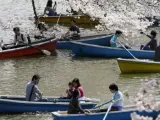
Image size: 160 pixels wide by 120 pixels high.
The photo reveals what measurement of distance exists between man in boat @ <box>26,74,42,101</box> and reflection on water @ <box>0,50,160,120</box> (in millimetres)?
666

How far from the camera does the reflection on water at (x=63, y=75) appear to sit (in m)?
19.6

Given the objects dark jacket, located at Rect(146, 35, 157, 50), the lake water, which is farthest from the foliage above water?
dark jacket, located at Rect(146, 35, 157, 50)

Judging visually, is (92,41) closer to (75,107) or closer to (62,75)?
(62,75)

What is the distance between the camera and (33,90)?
16.3 m

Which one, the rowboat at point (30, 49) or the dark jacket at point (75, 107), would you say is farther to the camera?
the rowboat at point (30, 49)

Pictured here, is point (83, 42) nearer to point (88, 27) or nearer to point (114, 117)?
point (88, 27)

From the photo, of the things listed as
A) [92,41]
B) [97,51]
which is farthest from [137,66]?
[92,41]

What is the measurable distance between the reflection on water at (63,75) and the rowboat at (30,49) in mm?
289

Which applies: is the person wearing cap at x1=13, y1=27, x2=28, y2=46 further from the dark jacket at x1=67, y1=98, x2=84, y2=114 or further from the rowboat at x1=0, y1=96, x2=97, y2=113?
the dark jacket at x1=67, y1=98, x2=84, y2=114

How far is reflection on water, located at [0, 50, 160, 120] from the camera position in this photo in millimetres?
19609

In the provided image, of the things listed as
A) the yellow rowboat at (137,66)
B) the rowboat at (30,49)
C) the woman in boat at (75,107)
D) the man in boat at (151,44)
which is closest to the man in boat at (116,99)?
the woman in boat at (75,107)

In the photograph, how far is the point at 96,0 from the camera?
35781mm

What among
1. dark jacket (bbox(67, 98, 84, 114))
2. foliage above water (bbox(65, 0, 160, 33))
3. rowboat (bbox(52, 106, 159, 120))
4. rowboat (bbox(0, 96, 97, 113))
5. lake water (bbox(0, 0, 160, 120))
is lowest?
lake water (bbox(0, 0, 160, 120))

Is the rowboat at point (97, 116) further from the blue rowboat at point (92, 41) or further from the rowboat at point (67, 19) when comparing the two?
the rowboat at point (67, 19)
